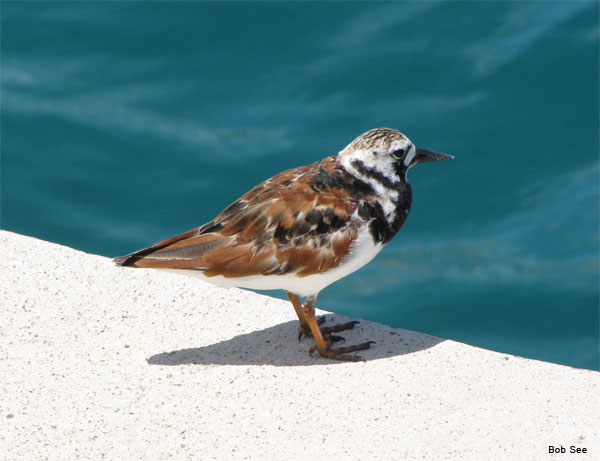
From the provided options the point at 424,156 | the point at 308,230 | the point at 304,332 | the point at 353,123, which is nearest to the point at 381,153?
the point at 424,156

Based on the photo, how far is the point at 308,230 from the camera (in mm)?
5496

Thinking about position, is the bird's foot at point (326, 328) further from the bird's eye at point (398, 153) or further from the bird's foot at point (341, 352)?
the bird's eye at point (398, 153)

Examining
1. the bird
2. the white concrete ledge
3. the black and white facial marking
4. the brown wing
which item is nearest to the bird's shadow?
the white concrete ledge

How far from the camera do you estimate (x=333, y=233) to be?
17.9 feet

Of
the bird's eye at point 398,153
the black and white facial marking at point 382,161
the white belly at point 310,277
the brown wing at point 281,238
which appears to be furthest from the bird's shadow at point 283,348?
the bird's eye at point 398,153

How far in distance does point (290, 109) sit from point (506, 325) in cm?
386

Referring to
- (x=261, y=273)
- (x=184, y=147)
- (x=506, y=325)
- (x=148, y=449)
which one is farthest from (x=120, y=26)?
(x=148, y=449)

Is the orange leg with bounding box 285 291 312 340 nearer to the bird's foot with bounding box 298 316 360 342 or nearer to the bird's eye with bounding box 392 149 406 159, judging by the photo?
the bird's foot with bounding box 298 316 360 342

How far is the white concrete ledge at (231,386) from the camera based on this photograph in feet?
15.9

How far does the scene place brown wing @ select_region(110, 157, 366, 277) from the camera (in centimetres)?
548

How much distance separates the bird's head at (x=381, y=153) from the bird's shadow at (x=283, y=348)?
1.20 m

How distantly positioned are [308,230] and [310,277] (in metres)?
0.31

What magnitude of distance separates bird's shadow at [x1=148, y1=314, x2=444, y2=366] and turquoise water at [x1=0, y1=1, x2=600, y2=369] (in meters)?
2.90

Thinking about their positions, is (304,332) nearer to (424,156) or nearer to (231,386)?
(231,386)
